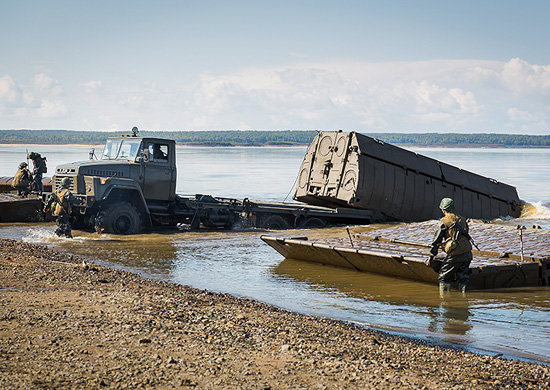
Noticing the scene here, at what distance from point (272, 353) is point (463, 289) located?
16.7 feet

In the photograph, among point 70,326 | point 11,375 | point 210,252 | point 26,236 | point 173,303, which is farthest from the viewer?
point 26,236

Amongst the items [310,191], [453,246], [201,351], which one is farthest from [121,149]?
[201,351]

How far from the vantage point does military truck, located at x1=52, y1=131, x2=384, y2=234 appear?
52.7 ft

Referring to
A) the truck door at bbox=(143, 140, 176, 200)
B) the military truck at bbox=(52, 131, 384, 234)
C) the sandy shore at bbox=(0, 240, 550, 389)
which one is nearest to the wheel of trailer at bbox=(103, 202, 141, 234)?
the military truck at bbox=(52, 131, 384, 234)

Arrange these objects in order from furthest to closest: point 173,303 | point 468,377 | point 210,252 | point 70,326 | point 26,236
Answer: point 26,236, point 210,252, point 173,303, point 70,326, point 468,377

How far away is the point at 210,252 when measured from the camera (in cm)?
1482

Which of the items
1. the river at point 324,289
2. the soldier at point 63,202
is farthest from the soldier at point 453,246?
the soldier at point 63,202

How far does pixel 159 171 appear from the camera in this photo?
1684cm

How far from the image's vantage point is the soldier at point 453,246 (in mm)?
9883

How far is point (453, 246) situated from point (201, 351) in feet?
16.2

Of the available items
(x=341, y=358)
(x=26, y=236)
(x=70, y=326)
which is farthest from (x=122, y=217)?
(x=341, y=358)

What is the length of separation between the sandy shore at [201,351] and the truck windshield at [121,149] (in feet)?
27.4

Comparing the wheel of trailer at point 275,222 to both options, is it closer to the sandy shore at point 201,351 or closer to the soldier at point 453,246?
the soldier at point 453,246

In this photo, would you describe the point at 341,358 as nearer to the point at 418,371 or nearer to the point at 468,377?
Result: the point at 418,371
